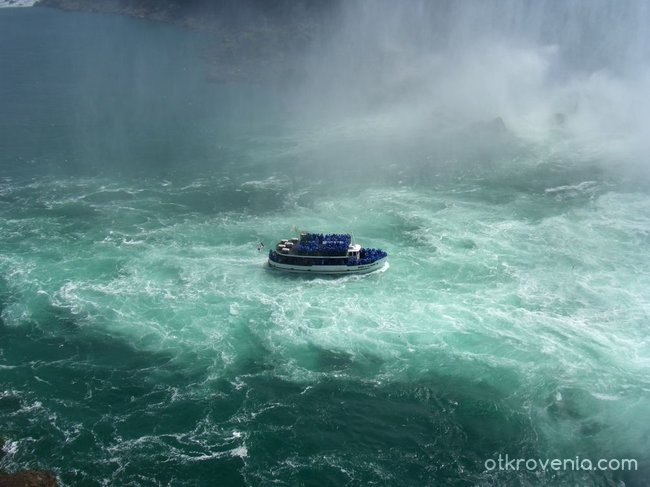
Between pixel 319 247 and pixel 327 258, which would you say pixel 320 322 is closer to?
pixel 327 258

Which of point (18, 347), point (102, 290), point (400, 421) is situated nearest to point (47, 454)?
point (18, 347)

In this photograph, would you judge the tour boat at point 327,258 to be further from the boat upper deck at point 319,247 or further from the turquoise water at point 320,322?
the turquoise water at point 320,322

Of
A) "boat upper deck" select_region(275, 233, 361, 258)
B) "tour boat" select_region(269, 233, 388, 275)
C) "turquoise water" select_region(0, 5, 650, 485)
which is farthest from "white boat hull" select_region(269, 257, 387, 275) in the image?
"boat upper deck" select_region(275, 233, 361, 258)

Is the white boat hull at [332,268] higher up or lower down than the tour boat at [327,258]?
lower down

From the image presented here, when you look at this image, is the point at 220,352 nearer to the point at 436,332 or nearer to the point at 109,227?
A: the point at 436,332

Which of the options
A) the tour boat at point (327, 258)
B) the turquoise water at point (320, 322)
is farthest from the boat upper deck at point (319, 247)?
the turquoise water at point (320, 322)

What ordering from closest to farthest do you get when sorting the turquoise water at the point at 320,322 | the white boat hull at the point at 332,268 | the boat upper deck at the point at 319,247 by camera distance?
the turquoise water at the point at 320,322 < the boat upper deck at the point at 319,247 < the white boat hull at the point at 332,268

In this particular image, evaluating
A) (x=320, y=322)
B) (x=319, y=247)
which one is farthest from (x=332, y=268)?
(x=320, y=322)

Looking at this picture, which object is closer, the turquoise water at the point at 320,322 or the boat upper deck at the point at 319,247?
the turquoise water at the point at 320,322
